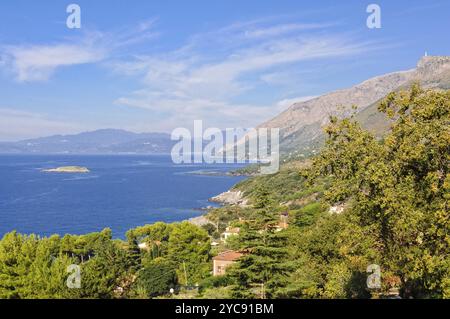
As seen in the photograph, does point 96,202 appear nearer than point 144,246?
No

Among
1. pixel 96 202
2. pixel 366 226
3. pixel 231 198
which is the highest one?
pixel 366 226

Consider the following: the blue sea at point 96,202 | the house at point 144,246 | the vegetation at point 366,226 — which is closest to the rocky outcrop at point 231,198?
the blue sea at point 96,202

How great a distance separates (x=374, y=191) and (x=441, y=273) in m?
2.80

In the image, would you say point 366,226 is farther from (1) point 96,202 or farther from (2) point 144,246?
(1) point 96,202

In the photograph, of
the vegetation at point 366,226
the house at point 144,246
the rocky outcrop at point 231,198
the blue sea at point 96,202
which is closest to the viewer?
the vegetation at point 366,226

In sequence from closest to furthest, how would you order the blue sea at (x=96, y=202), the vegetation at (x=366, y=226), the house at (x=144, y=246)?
the vegetation at (x=366, y=226) → the house at (x=144, y=246) → the blue sea at (x=96, y=202)

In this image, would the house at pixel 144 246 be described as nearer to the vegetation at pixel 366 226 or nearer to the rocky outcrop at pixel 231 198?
the vegetation at pixel 366 226

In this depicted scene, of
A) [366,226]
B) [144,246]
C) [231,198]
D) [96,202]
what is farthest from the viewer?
[231,198]

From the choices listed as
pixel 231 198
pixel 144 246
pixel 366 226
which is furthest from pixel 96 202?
pixel 366 226

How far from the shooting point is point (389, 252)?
1309cm

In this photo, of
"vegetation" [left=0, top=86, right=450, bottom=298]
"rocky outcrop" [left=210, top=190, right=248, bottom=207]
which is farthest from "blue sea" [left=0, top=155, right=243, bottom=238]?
"vegetation" [left=0, top=86, right=450, bottom=298]

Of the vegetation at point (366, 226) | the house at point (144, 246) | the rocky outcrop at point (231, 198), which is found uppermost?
the vegetation at point (366, 226)

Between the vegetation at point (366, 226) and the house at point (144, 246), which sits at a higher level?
the vegetation at point (366, 226)

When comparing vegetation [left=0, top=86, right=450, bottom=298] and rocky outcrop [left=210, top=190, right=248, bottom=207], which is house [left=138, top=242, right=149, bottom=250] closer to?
vegetation [left=0, top=86, right=450, bottom=298]
